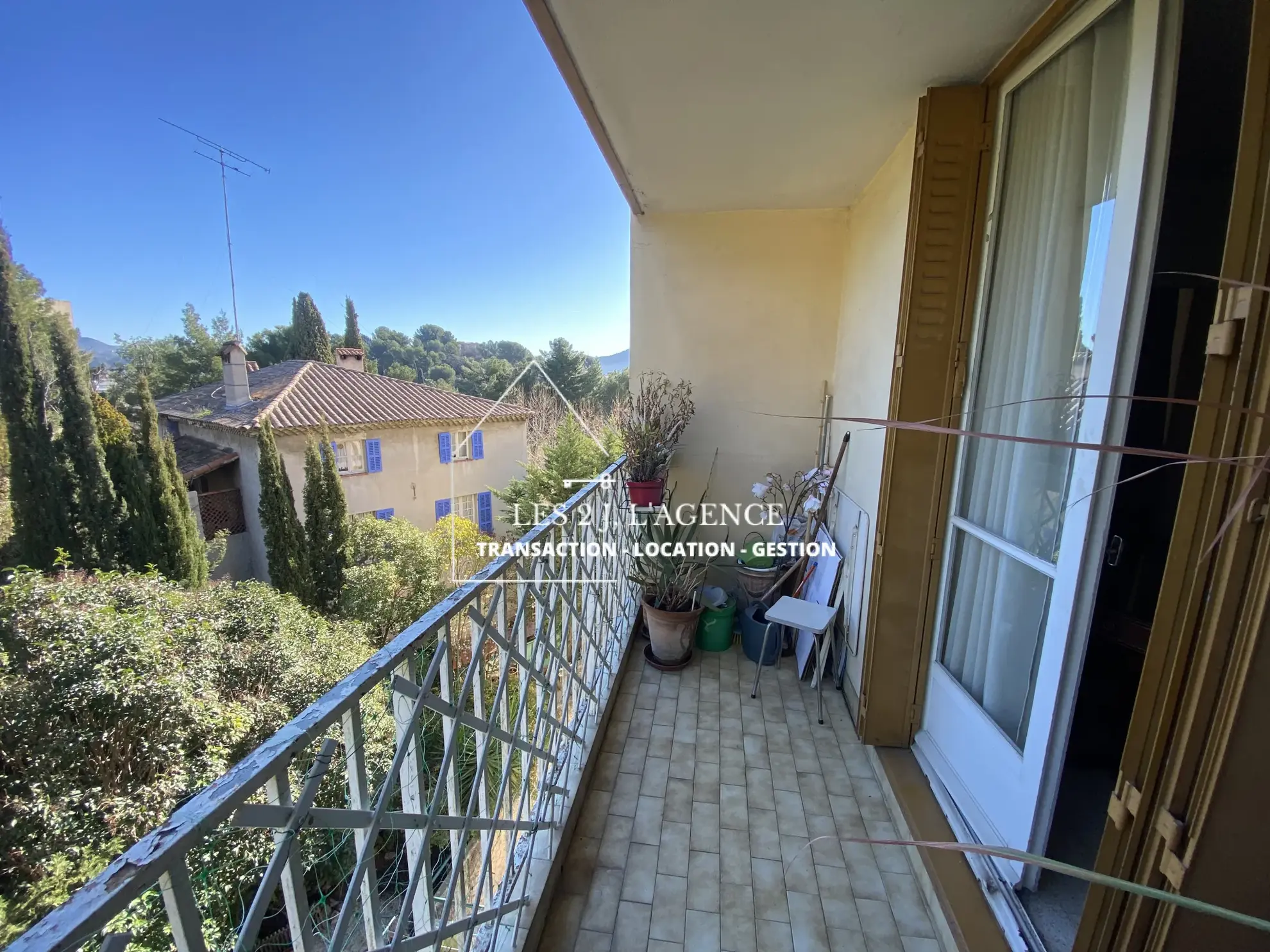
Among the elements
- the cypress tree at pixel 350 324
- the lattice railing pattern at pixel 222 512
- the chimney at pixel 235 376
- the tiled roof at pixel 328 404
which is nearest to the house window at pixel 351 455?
the tiled roof at pixel 328 404

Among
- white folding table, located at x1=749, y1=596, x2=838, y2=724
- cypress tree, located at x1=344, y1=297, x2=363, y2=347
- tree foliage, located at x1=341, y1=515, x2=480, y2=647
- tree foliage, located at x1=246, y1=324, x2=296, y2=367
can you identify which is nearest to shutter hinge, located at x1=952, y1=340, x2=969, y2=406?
white folding table, located at x1=749, y1=596, x2=838, y2=724

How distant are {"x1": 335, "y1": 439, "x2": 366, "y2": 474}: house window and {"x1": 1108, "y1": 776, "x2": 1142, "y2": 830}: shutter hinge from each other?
39.9 ft

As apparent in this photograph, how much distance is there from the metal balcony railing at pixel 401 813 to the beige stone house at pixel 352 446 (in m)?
10.2

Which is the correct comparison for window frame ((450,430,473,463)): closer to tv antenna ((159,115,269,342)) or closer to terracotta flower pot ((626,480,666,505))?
terracotta flower pot ((626,480,666,505))

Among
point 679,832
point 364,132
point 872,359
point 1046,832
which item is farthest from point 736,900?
point 364,132

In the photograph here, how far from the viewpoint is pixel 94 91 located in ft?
47.9

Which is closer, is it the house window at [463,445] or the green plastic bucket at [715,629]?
the green plastic bucket at [715,629]

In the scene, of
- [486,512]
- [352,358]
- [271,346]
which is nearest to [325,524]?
[486,512]

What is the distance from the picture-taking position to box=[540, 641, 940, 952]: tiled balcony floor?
1.36 meters

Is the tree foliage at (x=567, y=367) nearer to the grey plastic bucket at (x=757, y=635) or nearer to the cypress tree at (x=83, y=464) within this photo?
the cypress tree at (x=83, y=464)

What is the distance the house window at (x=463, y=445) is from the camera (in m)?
11.9

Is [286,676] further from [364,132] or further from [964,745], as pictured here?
[364,132]

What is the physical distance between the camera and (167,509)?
29.5ft

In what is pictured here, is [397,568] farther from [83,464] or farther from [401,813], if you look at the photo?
[401,813]
